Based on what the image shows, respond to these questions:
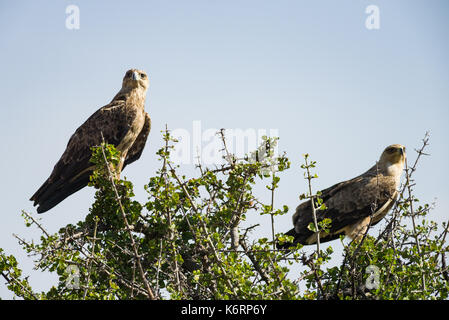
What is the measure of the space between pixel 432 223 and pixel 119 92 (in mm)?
5733

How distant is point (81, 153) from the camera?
7.92m

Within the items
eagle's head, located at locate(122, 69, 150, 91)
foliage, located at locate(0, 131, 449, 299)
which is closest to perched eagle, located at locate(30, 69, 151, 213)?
eagle's head, located at locate(122, 69, 150, 91)

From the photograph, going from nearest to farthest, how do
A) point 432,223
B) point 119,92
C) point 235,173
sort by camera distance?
point 235,173 → point 432,223 → point 119,92

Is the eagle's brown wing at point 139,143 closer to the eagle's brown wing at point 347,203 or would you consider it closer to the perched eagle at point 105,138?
the perched eagle at point 105,138

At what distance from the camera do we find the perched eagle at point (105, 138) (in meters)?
7.60

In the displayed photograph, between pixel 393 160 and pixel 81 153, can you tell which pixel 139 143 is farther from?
pixel 393 160

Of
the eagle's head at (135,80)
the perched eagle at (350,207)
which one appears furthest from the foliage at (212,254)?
the eagle's head at (135,80)

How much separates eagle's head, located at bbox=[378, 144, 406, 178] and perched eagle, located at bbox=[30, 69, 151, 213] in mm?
3856

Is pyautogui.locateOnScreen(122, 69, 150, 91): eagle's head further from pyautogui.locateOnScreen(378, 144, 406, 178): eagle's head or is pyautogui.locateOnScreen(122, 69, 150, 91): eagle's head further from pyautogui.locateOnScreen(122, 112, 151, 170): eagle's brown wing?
pyautogui.locateOnScreen(378, 144, 406, 178): eagle's head

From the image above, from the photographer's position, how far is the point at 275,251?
13.4 ft

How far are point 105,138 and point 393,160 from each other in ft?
14.8
